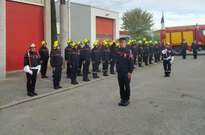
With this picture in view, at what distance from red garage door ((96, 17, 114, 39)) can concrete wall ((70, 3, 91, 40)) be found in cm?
171

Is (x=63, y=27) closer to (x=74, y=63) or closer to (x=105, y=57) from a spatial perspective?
(x=105, y=57)

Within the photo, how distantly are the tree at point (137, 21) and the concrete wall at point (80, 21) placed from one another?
131 feet

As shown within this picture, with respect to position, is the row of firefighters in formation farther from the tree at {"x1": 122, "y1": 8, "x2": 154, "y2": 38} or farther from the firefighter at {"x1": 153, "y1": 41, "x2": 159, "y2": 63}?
the tree at {"x1": 122, "y1": 8, "x2": 154, "y2": 38}

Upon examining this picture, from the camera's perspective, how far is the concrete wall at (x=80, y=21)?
36.5 m

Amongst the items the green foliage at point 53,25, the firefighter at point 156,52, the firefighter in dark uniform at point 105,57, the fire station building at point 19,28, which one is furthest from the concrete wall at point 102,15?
the firefighter in dark uniform at point 105,57

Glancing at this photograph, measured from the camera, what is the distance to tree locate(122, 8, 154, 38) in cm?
7781

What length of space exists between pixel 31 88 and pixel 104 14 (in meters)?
27.2

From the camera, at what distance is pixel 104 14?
127ft

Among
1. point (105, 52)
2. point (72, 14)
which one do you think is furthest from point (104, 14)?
point (105, 52)

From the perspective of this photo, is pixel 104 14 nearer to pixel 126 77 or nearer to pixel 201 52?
pixel 201 52

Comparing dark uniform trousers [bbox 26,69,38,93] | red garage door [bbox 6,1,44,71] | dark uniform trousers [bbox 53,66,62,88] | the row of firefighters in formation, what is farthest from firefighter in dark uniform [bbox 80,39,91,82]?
red garage door [bbox 6,1,44,71]

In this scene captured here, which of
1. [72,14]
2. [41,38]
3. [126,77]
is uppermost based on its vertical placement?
[72,14]

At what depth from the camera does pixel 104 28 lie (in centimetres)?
3934

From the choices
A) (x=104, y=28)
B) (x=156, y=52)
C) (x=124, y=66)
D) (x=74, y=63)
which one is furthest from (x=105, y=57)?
(x=104, y=28)
